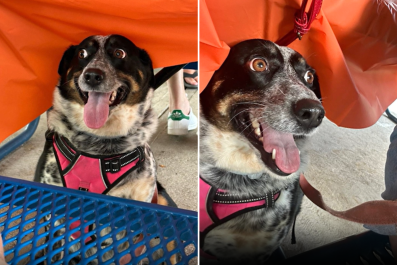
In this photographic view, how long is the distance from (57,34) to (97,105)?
189 millimetres

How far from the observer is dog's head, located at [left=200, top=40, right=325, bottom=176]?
0.34m

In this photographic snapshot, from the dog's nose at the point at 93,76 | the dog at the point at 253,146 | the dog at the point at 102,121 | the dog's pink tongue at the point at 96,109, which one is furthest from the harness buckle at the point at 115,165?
the dog at the point at 253,146

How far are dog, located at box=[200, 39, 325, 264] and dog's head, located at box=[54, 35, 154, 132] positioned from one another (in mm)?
400

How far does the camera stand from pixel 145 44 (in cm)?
76

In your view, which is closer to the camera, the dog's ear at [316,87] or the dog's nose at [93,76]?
the dog's ear at [316,87]

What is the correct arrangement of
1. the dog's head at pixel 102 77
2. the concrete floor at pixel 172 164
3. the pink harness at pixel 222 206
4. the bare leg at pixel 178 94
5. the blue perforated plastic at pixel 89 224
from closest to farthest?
the pink harness at pixel 222 206
the blue perforated plastic at pixel 89 224
the dog's head at pixel 102 77
the bare leg at pixel 178 94
the concrete floor at pixel 172 164

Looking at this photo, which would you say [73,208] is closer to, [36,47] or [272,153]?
[36,47]

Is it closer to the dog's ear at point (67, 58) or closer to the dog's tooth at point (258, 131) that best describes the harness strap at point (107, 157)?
the dog's ear at point (67, 58)

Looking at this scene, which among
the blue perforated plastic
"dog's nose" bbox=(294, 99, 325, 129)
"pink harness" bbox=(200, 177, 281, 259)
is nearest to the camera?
"dog's nose" bbox=(294, 99, 325, 129)

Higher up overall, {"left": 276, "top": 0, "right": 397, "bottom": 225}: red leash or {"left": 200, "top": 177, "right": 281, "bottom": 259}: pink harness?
{"left": 276, "top": 0, "right": 397, "bottom": 225}: red leash

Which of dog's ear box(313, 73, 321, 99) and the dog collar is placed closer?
dog's ear box(313, 73, 321, 99)

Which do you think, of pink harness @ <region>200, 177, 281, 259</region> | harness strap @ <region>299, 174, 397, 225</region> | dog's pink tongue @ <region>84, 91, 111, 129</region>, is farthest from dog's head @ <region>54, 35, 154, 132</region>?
harness strap @ <region>299, 174, 397, 225</region>

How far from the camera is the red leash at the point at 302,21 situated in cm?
38

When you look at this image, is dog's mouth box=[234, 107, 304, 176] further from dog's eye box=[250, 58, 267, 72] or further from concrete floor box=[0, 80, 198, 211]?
concrete floor box=[0, 80, 198, 211]
